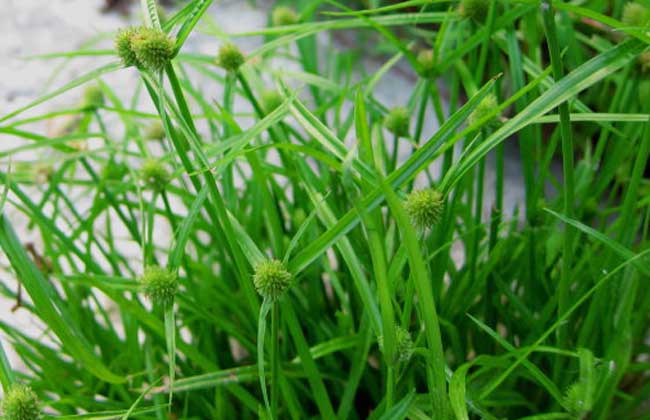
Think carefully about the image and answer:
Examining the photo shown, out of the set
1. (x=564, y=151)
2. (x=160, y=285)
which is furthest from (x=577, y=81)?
(x=160, y=285)

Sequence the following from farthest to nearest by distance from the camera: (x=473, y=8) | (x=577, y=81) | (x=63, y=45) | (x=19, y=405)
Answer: (x=63, y=45)
(x=473, y=8)
(x=19, y=405)
(x=577, y=81)

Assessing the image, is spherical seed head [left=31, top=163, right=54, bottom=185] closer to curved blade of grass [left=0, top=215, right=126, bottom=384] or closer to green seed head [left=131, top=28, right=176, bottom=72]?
curved blade of grass [left=0, top=215, right=126, bottom=384]

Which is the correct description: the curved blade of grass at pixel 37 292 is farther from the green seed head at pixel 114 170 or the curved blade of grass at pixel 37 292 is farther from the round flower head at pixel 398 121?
the round flower head at pixel 398 121

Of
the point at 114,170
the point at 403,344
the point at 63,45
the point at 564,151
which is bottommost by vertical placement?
the point at 403,344

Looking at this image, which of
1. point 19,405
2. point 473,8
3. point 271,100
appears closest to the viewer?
point 19,405

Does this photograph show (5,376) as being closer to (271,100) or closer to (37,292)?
(37,292)

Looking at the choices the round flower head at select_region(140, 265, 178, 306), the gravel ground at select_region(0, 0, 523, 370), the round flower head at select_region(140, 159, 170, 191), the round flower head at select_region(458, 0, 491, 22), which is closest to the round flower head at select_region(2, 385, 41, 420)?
the round flower head at select_region(140, 265, 178, 306)

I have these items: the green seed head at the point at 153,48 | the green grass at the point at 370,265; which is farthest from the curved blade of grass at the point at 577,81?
the green seed head at the point at 153,48
